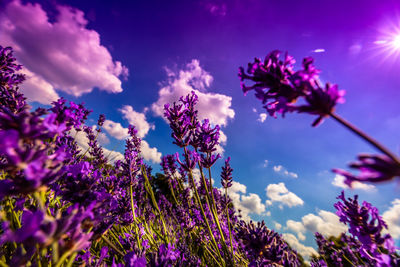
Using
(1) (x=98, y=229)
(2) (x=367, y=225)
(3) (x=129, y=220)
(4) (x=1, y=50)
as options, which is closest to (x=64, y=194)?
(1) (x=98, y=229)

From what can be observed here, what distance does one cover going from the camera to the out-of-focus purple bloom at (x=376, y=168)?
0.63 m

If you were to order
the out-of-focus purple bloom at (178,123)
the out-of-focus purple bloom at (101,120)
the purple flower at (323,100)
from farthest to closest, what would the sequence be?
the out-of-focus purple bloom at (101,120)
the out-of-focus purple bloom at (178,123)
the purple flower at (323,100)

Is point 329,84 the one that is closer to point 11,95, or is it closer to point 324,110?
point 324,110

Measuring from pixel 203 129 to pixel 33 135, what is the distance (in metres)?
1.89

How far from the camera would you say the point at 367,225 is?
58.6 inches

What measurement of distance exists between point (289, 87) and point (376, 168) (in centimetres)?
56

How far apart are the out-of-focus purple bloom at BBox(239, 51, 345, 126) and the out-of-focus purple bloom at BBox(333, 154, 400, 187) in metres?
0.30

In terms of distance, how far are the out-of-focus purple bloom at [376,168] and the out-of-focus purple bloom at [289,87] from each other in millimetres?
296

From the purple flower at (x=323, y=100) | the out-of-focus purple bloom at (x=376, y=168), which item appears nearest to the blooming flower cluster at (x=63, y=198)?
the out-of-focus purple bloom at (x=376, y=168)

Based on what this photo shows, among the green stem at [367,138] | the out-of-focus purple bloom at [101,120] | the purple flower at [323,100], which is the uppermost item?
the out-of-focus purple bloom at [101,120]

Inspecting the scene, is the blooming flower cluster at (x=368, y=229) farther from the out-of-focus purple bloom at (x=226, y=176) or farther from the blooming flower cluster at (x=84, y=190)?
the out-of-focus purple bloom at (x=226, y=176)

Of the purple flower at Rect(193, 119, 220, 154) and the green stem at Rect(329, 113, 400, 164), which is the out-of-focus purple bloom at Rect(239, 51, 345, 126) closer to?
the green stem at Rect(329, 113, 400, 164)

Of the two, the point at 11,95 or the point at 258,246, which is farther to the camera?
the point at 11,95

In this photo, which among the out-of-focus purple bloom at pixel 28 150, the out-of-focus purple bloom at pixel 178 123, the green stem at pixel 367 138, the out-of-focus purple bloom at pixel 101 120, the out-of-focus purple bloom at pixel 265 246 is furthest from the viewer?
the out-of-focus purple bloom at pixel 101 120
